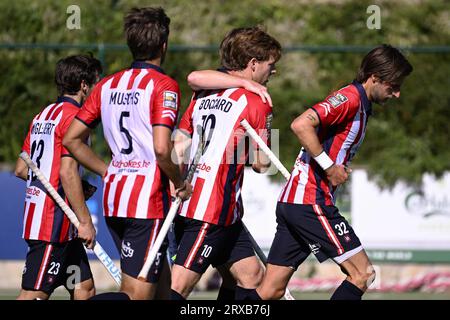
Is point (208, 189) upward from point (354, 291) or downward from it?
upward

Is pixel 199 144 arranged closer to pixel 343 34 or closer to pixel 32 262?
pixel 32 262

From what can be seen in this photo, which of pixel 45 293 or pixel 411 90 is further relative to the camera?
pixel 411 90

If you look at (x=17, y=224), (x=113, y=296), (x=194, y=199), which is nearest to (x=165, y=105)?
(x=194, y=199)

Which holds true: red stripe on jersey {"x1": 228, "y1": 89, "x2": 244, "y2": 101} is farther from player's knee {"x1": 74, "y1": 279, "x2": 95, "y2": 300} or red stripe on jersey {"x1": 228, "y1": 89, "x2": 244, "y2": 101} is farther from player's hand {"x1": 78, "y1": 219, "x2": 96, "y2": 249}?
player's knee {"x1": 74, "y1": 279, "x2": 95, "y2": 300}

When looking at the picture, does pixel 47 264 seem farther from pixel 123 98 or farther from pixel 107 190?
pixel 123 98

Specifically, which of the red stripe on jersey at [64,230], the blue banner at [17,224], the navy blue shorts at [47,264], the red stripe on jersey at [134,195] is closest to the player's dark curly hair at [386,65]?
the red stripe on jersey at [134,195]

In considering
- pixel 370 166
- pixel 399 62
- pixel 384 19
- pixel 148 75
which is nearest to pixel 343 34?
pixel 384 19

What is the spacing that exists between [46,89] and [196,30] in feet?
8.32

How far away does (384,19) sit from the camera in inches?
556

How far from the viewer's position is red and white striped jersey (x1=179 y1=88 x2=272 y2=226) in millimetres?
6199

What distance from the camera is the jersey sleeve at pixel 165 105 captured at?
5.42 metres

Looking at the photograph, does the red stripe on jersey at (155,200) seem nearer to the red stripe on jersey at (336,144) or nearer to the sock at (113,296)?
the sock at (113,296)

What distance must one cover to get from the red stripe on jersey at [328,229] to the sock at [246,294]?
592 mm

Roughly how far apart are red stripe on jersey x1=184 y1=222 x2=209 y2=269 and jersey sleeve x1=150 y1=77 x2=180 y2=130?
37.3 inches
